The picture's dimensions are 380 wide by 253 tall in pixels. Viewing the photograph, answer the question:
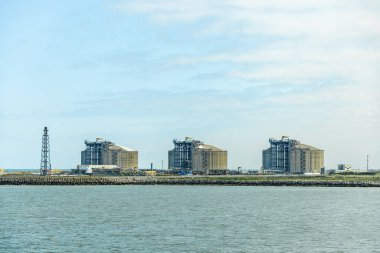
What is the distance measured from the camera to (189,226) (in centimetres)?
6675

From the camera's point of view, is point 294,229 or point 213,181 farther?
point 213,181

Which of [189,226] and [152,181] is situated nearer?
[189,226]

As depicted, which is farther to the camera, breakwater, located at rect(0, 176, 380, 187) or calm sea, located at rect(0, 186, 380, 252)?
breakwater, located at rect(0, 176, 380, 187)

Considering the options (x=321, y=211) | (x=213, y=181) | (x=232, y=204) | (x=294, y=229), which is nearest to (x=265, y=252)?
(x=294, y=229)

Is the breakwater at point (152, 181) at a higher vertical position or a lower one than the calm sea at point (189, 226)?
higher

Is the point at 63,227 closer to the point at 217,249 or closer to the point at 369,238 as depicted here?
the point at 217,249

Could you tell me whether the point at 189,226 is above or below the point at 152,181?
below

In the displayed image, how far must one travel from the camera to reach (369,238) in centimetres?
5834

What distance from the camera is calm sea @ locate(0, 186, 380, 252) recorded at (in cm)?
5322

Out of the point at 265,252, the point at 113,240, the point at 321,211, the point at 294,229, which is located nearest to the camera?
the point at 265,252

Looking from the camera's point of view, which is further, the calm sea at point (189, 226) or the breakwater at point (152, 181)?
the breakwater at point (152, 181)

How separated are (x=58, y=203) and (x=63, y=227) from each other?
35891mm

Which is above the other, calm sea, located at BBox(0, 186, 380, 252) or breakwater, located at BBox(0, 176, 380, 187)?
breakwater, located at BBox(0, 176, 380, 187)

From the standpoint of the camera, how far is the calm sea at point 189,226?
175 ft
